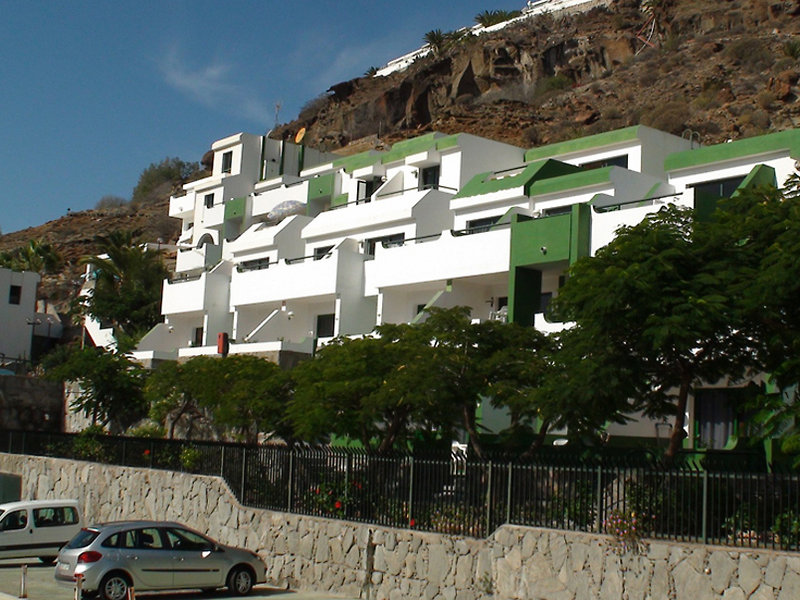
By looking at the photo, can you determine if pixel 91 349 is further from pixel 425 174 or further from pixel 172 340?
pixel 425 174

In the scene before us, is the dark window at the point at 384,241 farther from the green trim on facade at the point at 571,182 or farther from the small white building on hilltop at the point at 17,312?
the small white building on hilltop at the point at 17,312

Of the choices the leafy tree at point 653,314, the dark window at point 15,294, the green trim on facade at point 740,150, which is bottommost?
the leafy tree at point 653,314

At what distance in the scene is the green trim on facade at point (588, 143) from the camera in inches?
1444

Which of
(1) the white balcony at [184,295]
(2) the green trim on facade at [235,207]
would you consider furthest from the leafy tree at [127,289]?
(2) the green trim on facade at [235,207]

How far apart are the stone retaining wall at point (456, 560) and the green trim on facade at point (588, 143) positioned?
1964cm

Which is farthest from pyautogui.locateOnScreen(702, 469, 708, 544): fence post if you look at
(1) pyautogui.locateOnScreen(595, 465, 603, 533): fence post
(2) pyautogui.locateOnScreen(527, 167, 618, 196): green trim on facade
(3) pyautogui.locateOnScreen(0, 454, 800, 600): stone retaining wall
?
(2) pyautogui.locateOnScreen(527, 167, 618, 196): green trim on facade

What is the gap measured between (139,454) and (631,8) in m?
78.6

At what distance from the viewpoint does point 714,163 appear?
3170cm

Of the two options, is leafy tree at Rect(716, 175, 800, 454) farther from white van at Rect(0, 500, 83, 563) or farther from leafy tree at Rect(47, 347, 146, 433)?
leafy tree at Rect(47, 347, 146, 433)

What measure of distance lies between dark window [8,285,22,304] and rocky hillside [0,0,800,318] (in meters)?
9.93

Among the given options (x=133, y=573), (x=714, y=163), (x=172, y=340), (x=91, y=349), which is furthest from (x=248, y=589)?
(x=172, y=340)

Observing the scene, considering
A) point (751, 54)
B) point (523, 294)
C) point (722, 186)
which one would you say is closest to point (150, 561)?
point (523, 294)

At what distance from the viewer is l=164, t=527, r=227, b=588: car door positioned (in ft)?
65.6

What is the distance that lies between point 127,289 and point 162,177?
54917mm
